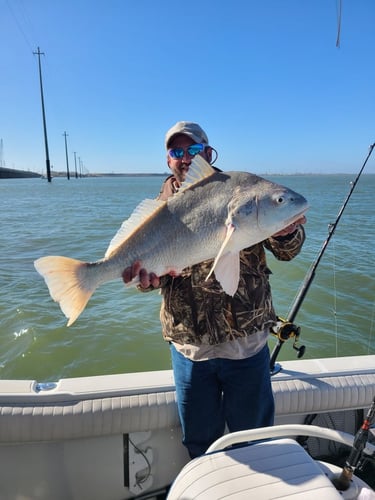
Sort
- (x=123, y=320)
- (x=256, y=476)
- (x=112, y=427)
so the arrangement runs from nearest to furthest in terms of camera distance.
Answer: (x=256, y=476)
(x=112, y=427)
(x=123, y=320)

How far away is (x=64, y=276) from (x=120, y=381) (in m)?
1.02

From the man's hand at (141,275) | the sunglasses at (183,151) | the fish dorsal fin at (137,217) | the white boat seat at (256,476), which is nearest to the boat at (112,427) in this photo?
the white boat seat at (256,476)

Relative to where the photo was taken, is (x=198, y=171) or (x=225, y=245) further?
(x=198, y=171)

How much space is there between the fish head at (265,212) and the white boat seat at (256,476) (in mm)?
1055

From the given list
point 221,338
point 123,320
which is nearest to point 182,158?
point 221,338

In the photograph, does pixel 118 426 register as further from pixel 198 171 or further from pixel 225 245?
pixel 198 171

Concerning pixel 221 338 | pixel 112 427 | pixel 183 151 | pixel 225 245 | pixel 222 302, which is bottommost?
pixel 112 427

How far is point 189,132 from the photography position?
8.34ft

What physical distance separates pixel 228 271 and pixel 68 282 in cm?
97

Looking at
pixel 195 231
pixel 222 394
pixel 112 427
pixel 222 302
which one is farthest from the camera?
pixel 112 427

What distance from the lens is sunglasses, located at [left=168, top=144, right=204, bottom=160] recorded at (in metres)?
2.54

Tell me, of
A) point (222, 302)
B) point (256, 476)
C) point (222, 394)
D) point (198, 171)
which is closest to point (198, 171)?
point (198, 171)

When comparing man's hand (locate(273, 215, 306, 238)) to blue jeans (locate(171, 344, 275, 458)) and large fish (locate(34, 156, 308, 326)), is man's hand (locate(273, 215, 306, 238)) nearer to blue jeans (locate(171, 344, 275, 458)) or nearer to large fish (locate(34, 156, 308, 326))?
large fish (locate(34, 156, 308, 326))

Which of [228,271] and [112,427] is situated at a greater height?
[228,271]
